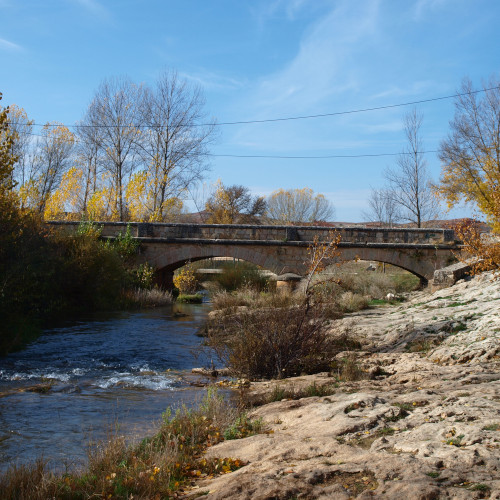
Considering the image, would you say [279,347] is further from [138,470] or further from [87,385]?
[138,470]

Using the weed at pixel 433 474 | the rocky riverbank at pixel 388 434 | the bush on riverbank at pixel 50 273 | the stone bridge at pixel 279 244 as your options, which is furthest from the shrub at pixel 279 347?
the stone bridge at pixel 279 244

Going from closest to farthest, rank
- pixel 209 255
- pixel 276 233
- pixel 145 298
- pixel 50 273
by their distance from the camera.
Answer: pixel 50 273, pixel 145 298, pixel 276 233, pixel 209 255

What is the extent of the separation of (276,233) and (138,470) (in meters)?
19.2

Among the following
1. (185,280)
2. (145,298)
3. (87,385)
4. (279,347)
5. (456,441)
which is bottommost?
(87,385)

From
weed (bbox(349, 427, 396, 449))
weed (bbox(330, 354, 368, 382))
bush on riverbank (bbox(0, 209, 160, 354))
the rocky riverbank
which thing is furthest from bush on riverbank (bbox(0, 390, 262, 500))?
bush on riverbank (bbox(0, 209, 160, 354))

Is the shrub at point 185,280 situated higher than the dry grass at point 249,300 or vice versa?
the shrub at point 185,280

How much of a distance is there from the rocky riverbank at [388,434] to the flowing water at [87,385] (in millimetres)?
1504

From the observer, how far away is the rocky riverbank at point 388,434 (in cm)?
336

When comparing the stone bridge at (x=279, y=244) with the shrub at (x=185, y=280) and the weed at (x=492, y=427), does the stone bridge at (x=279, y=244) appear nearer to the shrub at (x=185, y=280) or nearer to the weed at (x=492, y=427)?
the shrub at (x=185, y=280)

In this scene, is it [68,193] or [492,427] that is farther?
[68,193]

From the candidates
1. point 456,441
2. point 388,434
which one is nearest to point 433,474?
point 456,441

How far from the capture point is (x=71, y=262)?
703 inches

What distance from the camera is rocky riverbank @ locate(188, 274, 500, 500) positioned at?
336 centimetres

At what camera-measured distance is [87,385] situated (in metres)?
8.54
